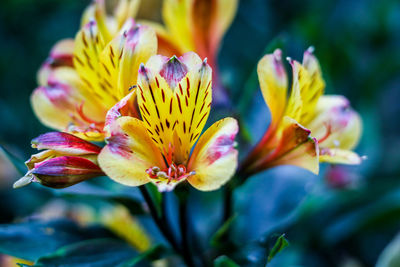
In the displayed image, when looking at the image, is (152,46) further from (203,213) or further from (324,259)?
(324,259)

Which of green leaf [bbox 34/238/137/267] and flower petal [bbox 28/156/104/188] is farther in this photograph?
green leaf [bbox 34/238/137/267]

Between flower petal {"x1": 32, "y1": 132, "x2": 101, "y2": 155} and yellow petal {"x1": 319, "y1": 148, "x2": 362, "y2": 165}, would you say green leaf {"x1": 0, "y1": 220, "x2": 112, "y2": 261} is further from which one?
yellow petal {"x1": 319, "y1": 148, "x2": 362, "y2": 165}

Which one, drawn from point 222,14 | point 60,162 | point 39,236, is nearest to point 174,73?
point 60,162

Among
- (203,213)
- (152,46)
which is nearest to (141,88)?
(152,46)

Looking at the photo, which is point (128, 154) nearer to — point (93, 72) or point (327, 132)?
point (93, 72)

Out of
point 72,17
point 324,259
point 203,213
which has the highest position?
point 72,17

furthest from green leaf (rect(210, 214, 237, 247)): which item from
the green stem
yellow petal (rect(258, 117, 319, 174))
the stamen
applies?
the stamen
